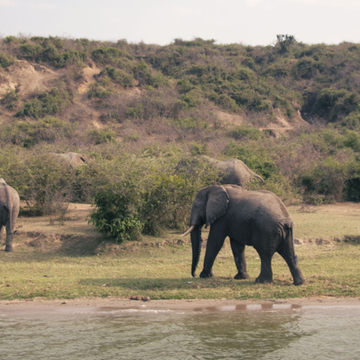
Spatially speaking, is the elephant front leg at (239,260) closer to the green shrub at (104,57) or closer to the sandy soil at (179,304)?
the sandy soil at (179,304)

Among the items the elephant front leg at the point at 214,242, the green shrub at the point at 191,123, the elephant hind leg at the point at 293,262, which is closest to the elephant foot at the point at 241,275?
the elephant front leg at the point at 214,242

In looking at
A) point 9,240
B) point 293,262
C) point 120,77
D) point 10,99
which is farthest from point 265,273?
point 120,77

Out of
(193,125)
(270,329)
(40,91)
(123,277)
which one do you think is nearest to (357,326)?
(270,329)

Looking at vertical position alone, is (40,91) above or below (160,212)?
above

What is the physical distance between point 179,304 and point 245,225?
61.9 inches

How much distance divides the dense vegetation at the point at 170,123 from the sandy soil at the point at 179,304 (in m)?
3.21

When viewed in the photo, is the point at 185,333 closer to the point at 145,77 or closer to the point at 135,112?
the point at 135,112

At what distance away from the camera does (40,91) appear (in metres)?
33.0

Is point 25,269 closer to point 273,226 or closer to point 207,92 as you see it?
point 273,226

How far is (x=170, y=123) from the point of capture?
28.9 m

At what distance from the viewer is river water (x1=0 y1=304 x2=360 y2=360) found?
17.6 ft

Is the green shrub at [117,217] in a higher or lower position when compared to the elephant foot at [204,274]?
higher

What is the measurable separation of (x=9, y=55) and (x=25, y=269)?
3089cm

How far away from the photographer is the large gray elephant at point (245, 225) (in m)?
6.90
